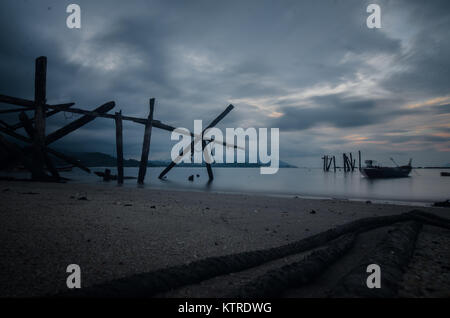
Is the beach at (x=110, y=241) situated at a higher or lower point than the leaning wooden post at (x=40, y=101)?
lower

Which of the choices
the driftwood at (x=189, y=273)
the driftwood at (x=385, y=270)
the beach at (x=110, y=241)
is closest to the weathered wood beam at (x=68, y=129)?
the beach at (x=110, y=241)

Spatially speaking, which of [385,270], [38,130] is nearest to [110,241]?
[385,270]

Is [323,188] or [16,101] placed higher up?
[16,101]

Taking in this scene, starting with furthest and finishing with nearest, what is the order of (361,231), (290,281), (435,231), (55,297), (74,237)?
(435,231)
(361,231)
(74,237)
(290,281)
(55,297)

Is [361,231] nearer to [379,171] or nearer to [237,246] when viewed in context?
[237,246]

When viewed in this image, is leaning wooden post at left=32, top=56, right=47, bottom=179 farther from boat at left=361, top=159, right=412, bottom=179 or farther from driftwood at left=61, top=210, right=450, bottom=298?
boat at left=361, top=159, right=412, bottom=179

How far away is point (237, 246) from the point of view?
104 inches

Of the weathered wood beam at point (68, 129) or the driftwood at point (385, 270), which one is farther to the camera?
the weathered wood beam at point (68, 129)

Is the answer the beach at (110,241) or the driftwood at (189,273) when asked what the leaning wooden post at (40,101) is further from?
the driftwood at (189,273)

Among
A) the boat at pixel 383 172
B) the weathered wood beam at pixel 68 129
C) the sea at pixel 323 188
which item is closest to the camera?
the weathered wood beam at pixel 68 129

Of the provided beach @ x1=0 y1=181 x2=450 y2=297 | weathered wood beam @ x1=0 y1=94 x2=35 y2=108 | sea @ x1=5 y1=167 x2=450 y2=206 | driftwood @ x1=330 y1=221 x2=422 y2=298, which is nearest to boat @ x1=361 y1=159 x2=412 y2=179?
sea @ x1=5 y1=167 x2=450 y2=206

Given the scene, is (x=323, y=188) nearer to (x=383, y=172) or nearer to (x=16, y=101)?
(x=16, y=101)
